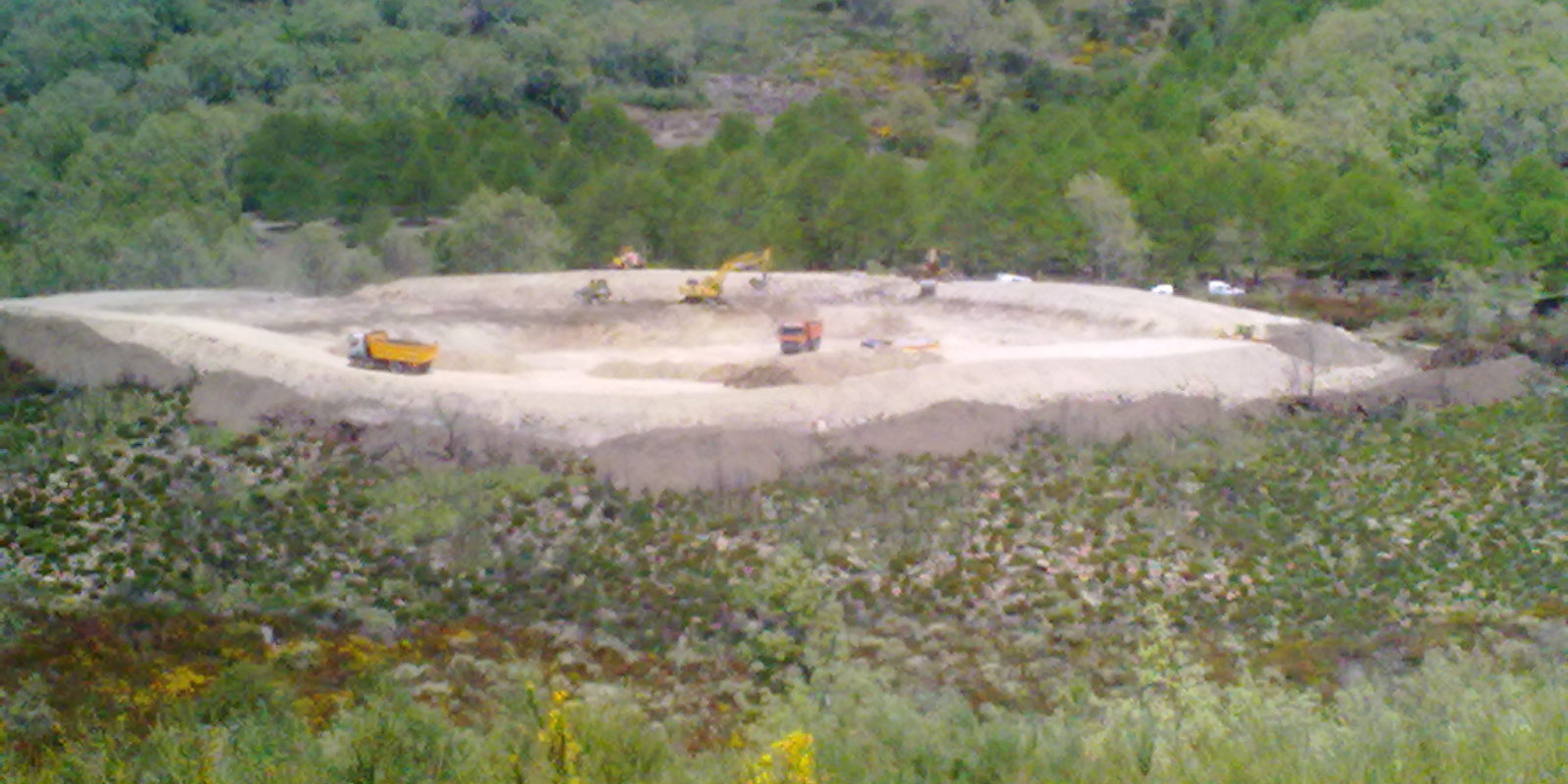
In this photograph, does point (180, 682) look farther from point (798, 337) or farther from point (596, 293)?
point (596, 293)

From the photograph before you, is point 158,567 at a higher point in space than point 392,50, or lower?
lower

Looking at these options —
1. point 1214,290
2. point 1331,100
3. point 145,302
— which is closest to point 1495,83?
point 1331,100

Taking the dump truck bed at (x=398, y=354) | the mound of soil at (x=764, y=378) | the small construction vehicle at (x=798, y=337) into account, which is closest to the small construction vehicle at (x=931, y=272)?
the small construction vehicle at (x=798, y=337)

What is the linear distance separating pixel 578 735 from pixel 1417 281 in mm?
31533

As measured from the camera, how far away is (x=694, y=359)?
25.4m

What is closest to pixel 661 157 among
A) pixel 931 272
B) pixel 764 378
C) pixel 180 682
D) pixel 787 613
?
pixel 931 272

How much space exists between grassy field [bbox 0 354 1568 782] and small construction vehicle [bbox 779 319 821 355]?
8094 millimetres

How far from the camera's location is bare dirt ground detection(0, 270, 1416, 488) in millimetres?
17766

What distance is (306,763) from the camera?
286 inches

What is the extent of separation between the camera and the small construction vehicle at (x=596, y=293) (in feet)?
95.1

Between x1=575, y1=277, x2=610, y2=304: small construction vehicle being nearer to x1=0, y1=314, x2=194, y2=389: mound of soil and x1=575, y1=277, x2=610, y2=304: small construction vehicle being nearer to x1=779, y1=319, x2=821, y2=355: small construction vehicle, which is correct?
x1=779, y1=319, x2=821, y2=355: small construction vehicle

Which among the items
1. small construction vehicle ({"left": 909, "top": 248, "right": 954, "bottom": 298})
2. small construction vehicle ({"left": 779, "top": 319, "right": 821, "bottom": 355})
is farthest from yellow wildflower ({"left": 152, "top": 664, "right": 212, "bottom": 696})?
small construction vehicle ({"left": 909, "top": 248, "right": 954, "bottom": 298})

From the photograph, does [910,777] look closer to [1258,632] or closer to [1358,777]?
[1358,777]

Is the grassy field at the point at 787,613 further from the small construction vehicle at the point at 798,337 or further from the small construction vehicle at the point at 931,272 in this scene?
the small construction vehicle at the point at 931,272
